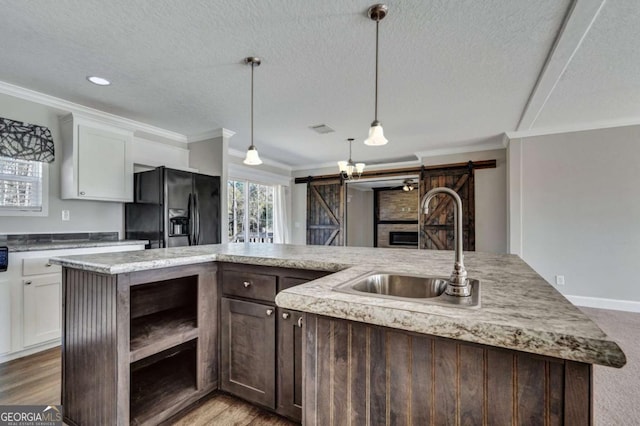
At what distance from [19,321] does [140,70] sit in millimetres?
2484

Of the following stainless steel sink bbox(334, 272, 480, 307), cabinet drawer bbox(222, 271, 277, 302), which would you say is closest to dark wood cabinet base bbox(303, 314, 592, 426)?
stainless steel sink bbox(334, 272, 480, 307)

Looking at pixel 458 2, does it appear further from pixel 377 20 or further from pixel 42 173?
pixel 42 173

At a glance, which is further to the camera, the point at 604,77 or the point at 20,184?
the point at 20,184

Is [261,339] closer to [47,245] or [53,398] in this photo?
[53,398]

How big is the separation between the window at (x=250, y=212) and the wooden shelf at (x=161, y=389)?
364 cm

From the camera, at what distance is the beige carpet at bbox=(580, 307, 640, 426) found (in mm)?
1877

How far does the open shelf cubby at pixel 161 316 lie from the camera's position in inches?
66.5

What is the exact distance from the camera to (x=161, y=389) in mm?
1880

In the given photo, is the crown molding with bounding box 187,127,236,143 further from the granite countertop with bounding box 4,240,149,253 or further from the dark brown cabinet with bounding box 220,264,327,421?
the dark brown cabinet with bounding box 220,264,327,421

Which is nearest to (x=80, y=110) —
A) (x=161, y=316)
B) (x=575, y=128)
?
(x=161, y=316)

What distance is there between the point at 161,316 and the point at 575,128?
5.47 metres

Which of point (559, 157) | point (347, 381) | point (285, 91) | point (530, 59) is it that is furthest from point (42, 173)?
point (559, 157)

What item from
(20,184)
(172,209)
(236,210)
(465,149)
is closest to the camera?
(20,184)

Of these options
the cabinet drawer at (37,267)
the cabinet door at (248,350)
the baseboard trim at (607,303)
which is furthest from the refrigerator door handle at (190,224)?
the baseboard trim at (607,303)
